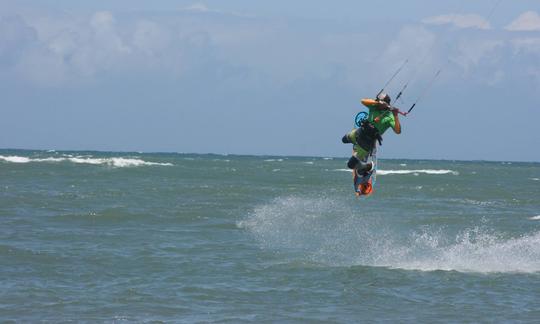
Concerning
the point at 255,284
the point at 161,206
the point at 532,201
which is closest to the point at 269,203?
the point at 161,206

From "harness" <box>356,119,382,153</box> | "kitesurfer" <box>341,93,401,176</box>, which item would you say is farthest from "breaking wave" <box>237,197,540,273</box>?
"harness" <box>356,119,382,153</box>

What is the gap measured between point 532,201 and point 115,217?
17.9 meters

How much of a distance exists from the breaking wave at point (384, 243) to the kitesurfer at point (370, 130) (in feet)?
6.49

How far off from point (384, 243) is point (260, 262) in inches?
160

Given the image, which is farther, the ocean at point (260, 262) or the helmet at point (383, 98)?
the helmet at point (383, 98)

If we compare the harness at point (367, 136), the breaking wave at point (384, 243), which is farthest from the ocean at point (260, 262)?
the harness at point (367, 136)

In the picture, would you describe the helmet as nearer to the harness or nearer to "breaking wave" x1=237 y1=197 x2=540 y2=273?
the harness

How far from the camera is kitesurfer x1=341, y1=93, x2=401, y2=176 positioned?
576 inches

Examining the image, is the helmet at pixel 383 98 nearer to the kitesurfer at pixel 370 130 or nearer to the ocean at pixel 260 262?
the kitesurfer at pixel 370 130

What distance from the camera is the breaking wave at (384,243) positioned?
1645 cm

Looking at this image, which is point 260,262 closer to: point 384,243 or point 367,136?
point 367,136

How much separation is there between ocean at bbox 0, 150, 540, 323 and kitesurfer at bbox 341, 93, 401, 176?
185 cm

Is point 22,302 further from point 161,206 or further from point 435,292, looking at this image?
point 161,206

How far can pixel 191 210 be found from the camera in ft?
84.4
